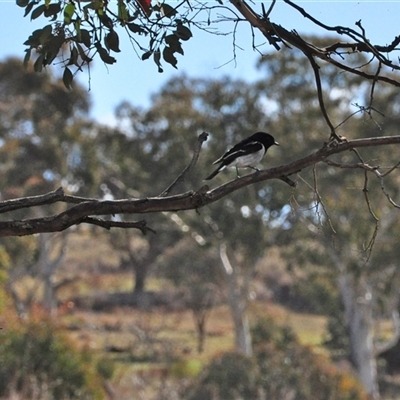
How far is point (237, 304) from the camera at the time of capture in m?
18.9

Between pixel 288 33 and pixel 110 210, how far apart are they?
29.8 inches

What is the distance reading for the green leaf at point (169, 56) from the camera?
2.65m

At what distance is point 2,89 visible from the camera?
20719 mm

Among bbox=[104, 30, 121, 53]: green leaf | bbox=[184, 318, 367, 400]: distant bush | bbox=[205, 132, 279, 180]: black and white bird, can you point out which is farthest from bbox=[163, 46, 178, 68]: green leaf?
bbox=[184, 318, 367, 400]: distant bush

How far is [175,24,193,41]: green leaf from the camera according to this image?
103 inches

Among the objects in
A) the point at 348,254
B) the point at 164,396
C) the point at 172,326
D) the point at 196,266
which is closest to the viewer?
the point at 164,396

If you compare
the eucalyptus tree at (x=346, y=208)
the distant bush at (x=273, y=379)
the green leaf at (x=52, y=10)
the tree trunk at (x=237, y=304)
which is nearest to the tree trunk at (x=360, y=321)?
the eucalyptus tree at (x=346, y=208)

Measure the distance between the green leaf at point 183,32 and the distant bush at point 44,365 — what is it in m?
6.32

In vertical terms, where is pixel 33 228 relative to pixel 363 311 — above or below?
below

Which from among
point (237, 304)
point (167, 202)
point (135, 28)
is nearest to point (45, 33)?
point (135, 28)

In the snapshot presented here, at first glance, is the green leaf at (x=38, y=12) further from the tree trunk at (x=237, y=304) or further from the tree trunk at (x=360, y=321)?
the tree trunk at (x=237, y=304)

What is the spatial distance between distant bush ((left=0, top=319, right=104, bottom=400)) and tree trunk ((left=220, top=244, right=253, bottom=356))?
8665mm

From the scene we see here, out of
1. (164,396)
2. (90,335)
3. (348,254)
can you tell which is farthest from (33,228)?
(90,335)

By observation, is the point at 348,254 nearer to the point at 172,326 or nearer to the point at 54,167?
the point at 54,167
